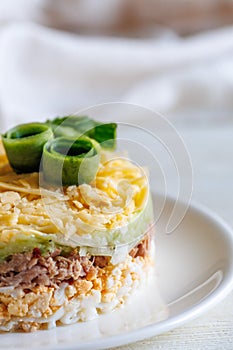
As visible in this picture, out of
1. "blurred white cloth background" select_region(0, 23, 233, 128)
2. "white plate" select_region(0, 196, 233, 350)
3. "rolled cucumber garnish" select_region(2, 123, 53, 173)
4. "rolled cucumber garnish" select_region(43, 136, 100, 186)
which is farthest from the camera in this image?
"blurred white cloth background" select_region(0, 23, 233, 128)

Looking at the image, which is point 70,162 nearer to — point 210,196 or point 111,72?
point 210,196

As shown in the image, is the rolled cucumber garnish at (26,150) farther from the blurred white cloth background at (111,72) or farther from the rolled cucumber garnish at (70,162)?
the blurred white cloth background at (111,72)

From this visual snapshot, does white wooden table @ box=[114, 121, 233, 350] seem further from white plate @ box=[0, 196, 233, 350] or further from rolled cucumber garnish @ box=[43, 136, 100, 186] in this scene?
rolled cucumber garnish @ box=[43, 136, 100, 186]

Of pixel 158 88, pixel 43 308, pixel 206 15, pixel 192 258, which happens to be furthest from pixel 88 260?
pixel 206 15

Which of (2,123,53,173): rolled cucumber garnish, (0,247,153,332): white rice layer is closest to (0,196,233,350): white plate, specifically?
(0,247,153,332): white rice layer

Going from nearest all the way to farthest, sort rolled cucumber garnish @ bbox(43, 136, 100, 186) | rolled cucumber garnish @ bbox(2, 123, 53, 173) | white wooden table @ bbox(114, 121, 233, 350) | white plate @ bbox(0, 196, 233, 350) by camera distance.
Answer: white plate @ bbox(0, 196, 233, 350)
white wooden table @ bbox(114, 121, 233, 350)
rolled cucumber garnish @ bbox(43, 136, 100, 186)
rolled cucumber garnish @ bbox(2, 123, 53, 173)
